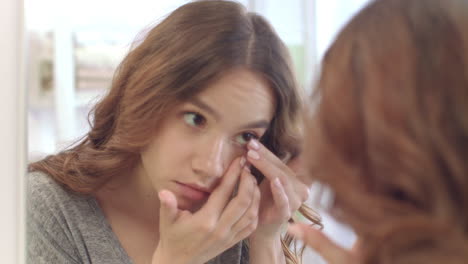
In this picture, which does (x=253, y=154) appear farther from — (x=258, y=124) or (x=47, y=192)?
(x=47, y=192)

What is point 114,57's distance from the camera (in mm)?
638

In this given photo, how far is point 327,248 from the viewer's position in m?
0.46

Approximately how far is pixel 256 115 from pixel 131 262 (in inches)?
9.7

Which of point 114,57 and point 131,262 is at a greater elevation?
point 114,57

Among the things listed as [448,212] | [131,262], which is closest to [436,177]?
[448,212]

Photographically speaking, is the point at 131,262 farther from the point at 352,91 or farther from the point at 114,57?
the point at 352,91

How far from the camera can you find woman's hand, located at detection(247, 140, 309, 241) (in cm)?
62

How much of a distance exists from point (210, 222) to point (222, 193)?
0.04 metres

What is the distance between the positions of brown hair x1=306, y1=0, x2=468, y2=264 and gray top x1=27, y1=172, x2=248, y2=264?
0.36 meters

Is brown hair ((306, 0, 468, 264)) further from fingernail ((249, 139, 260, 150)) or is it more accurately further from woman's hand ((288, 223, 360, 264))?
fingernail ((249, 139, 260, 150))

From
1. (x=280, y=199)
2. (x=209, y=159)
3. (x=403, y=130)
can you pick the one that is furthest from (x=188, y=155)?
(x=403, y=130)

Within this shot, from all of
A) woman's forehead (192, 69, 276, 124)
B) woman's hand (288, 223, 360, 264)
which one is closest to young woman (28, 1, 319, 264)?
woman's forehead (192, 69, 276, 124)

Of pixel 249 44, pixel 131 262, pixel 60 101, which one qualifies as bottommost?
pixel 131 262

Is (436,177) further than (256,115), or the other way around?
(256,115)
